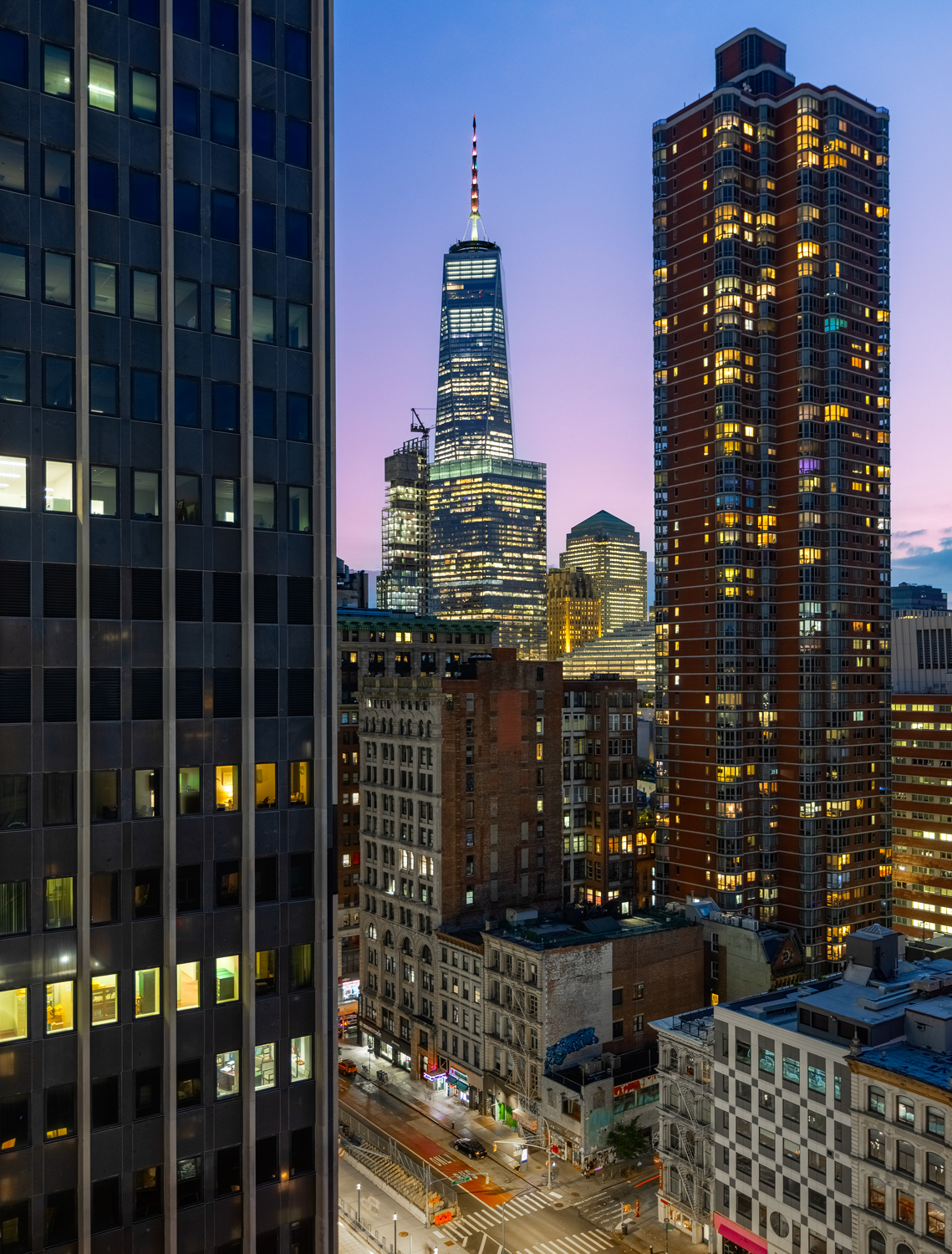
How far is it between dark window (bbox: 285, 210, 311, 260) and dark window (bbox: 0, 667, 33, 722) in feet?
75.6

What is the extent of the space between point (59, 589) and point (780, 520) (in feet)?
453

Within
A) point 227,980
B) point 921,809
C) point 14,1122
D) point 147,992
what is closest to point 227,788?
point 227,980

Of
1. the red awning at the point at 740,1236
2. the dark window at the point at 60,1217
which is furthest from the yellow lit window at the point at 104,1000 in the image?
the red awning at the point at 740,1236

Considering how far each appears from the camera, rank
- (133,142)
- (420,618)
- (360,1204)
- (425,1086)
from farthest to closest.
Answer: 1. (420,618)
2. (425,1086)
3. (360,1204)
4. (133,142)

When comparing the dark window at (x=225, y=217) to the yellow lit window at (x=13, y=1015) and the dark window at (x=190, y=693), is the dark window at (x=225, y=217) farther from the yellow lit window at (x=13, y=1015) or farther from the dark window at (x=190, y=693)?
the yellow lit window at (x=13, y=1015)

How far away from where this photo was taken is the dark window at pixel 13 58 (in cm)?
3934

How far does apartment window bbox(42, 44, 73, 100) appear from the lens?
132ft

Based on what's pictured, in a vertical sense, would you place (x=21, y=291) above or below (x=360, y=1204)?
above

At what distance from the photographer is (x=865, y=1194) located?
60.4m

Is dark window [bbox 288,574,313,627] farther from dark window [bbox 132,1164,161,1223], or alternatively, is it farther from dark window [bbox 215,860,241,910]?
dark window [bbox 132,1164,161,1223]

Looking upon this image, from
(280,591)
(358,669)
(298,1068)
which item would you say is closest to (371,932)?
(358,669)

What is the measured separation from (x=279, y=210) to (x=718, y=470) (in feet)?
402

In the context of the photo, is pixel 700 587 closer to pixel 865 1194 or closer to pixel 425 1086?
pixel 425 1086

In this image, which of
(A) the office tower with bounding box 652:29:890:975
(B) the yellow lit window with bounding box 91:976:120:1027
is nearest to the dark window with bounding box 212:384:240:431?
(B) the yellow lit window with bounding box 91:976:120:1027
